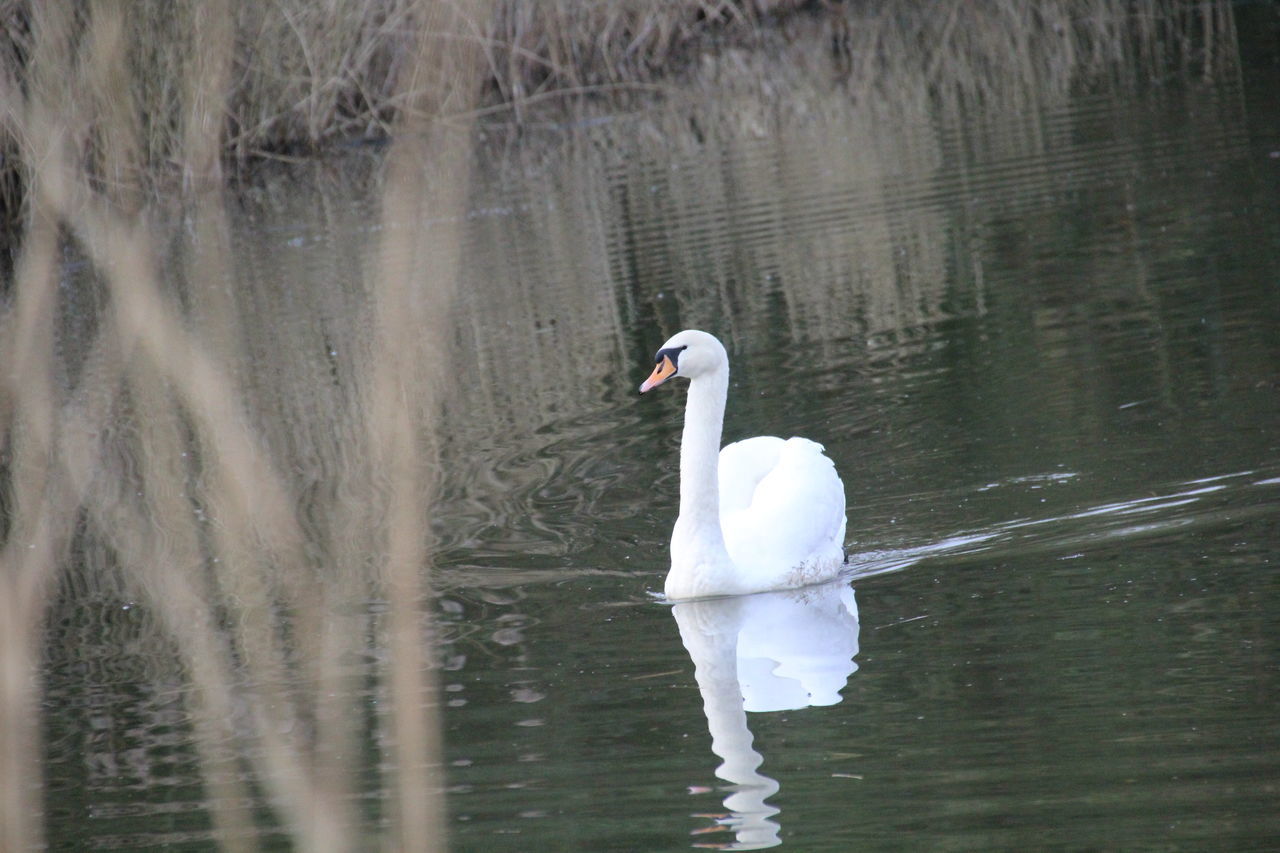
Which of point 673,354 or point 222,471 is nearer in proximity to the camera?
point 222,471

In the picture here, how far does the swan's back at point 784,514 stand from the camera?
632 cm

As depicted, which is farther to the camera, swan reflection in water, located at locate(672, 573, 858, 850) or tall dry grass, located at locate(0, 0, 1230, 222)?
tall dry grass, located at locate(0, 0, 1230, 222)

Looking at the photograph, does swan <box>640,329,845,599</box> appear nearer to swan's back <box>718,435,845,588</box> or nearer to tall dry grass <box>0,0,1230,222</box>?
swan's back <box>718,435,845,588</box>

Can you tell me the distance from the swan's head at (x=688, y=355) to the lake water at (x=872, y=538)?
2.77 ft

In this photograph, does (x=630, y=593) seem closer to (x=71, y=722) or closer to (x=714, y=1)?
(x=71, y=722)

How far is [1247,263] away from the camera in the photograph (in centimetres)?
971

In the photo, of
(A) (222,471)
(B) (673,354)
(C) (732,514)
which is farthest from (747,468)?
(A) (222,471)

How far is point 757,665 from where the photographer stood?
17.8 ft

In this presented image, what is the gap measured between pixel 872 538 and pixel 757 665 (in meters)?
1.57

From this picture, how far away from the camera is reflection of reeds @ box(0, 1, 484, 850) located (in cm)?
184

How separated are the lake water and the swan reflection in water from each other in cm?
1

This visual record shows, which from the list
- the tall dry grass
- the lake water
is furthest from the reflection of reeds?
the tall dry grass

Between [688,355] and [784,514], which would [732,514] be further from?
[688,355]

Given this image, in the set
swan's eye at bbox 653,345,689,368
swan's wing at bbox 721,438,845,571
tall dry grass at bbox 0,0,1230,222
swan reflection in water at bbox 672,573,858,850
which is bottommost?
swan reflection in water at bbox 672,573,858,850
